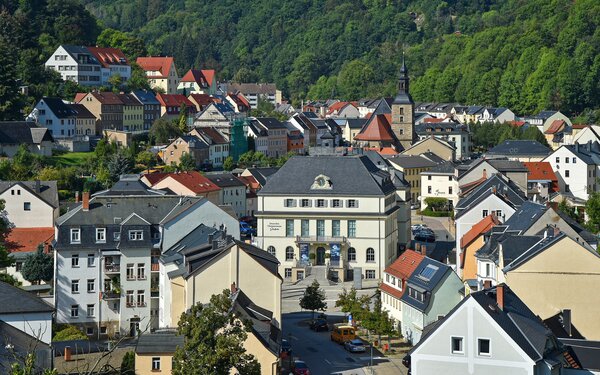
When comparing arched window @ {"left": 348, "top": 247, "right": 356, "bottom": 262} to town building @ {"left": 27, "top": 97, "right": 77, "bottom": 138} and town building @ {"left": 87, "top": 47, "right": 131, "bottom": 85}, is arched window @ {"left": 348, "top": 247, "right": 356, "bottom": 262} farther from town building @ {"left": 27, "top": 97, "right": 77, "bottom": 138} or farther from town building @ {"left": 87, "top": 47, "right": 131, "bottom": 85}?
town building @ {"left": 87, "top": 47, "right": 131, "bottom": 85}

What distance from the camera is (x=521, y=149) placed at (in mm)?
84812

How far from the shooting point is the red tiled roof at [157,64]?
120 meters

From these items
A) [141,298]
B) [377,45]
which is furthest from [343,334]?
[377,45]

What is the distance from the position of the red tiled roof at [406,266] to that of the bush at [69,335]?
10544 millimetres

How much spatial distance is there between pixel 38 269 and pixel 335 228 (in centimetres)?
1373

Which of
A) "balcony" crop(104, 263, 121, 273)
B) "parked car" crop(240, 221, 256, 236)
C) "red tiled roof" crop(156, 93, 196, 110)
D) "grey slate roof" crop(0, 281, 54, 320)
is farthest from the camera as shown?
"red tiled roof" crop(156, 93, 196, 110)

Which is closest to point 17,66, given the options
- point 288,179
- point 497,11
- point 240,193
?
point 240,193

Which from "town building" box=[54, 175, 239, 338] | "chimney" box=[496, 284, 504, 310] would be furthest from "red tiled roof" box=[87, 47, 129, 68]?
"chimney" box=[496, 284, 504, 310]

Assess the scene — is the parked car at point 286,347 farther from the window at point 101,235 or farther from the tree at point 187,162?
the tree at point 187,162

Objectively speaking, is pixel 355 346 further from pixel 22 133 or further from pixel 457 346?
pixel 22 133

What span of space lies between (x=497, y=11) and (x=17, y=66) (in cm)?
10724

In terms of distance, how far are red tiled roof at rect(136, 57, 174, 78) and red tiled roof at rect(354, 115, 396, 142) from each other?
102 feet

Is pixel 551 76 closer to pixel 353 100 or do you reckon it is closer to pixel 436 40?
pixel 353 100

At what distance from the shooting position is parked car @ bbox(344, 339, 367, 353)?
37.6m
